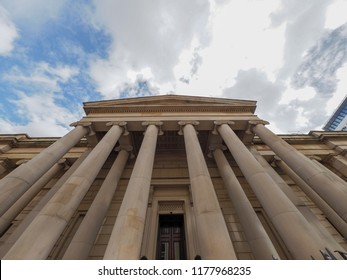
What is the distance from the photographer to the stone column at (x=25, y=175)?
29.8 feet

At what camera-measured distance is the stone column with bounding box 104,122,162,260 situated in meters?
6.64

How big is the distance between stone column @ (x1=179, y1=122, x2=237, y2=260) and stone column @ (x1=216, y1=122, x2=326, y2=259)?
2553mm

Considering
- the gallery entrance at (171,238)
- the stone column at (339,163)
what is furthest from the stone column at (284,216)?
the stone column at (339,163)

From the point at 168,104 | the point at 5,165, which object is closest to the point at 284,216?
the point at 168,104

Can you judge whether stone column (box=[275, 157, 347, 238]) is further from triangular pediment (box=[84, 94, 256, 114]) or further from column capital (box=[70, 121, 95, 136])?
column capital (box=[70, 121, 95, 136])

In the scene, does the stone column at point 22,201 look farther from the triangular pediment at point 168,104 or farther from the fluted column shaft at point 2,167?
the triangular pediment at point 168,104

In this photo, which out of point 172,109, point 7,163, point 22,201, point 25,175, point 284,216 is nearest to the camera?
point 284,216

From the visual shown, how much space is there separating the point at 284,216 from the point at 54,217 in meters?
10.9

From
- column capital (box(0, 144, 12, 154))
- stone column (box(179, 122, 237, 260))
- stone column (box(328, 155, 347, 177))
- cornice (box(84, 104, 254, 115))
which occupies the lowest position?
stone column (box(179, 122, 237, 260))

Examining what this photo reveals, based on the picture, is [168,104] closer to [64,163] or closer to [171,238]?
[171,238]

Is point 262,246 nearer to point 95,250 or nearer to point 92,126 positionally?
point 95,250

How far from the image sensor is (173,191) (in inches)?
638

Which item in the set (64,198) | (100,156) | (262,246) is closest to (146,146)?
(100,156)

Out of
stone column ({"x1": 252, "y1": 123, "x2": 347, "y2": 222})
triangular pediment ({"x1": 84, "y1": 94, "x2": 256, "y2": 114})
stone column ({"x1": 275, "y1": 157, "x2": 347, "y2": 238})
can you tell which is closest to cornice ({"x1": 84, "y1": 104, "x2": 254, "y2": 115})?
triangular pediment ({"x1": 84, "y1": 94, "x2": 256, "y2": 114})
